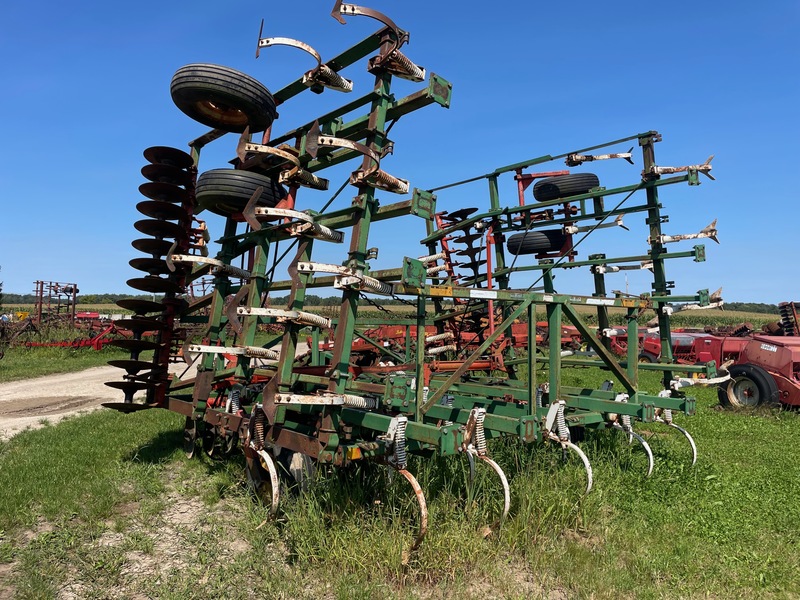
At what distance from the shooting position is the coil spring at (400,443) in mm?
3598

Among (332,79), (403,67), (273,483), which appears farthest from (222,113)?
(273,483)

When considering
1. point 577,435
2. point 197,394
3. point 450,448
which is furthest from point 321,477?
point 577,435

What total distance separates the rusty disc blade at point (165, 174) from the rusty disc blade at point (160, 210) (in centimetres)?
27

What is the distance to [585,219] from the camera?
26.0 feet

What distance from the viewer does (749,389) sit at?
994cm

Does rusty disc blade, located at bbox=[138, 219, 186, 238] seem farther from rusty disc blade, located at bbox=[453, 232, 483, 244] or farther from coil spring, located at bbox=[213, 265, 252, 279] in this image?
rusty disc blade, located at bbox=[453, 232, 483, 244]

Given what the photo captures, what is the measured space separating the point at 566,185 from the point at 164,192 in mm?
5729

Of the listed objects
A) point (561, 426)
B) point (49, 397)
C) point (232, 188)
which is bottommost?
point (49, 397)

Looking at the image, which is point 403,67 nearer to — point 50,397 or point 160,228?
point 160,228

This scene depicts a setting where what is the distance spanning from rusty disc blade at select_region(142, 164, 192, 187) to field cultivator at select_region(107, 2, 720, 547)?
0.01 m

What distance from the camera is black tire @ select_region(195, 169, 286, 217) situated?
17.2 feet

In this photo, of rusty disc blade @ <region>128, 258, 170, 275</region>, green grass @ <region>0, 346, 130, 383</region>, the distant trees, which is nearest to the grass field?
rusty disc blade @ <region>128, 258, 170, 275</region>

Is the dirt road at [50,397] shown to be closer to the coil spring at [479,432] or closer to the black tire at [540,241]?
the coil spring at [479,432]

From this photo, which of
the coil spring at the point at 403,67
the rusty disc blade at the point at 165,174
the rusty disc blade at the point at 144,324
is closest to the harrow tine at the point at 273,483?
the rusty disc blade at the point at 144,324
